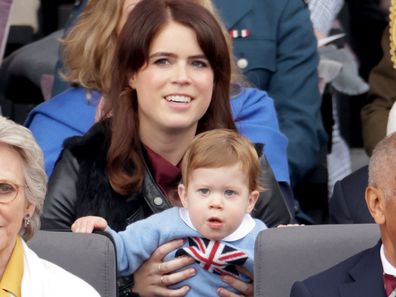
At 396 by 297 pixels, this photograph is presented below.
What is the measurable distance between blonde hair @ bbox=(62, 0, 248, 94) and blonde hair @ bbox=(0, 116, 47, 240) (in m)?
1.29

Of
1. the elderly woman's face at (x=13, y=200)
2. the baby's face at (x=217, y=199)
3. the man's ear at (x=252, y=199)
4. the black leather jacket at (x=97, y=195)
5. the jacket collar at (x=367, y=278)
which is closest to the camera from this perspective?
the elderly woman's face at (x=13, y=200)

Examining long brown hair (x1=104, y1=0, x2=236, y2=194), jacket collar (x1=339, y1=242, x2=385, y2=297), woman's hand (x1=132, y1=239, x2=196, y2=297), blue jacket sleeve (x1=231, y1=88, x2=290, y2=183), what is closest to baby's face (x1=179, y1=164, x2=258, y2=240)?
woman's hand (x1=132, y1=239, x2=196, y2=297)

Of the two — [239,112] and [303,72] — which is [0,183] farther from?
[303,72]

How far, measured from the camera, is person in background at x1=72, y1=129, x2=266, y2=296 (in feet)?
14.0

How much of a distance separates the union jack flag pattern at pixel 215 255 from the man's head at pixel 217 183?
0.03m

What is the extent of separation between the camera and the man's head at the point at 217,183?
4266 millimetres

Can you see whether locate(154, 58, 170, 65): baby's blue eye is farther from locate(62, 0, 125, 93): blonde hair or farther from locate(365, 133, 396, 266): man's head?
locate(365, 133, 396, 266): man's head

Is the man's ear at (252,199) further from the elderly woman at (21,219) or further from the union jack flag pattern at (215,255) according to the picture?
the elderly woman at (21,219)

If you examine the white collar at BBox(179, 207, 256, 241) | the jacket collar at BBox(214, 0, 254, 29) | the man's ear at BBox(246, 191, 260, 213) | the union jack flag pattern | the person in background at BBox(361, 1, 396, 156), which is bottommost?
the person in background at BBox(361, 1, 396, 156)

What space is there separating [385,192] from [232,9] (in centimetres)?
224

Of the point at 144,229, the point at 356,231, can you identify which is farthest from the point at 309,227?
the point at 144,229

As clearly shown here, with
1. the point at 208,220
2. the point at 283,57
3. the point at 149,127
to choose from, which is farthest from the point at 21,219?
the point at 283,57

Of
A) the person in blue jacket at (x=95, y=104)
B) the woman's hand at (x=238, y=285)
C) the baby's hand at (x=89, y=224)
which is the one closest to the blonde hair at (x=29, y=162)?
the baby's hand at (x=89, y=224)

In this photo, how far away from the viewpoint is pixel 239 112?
16.9ft
